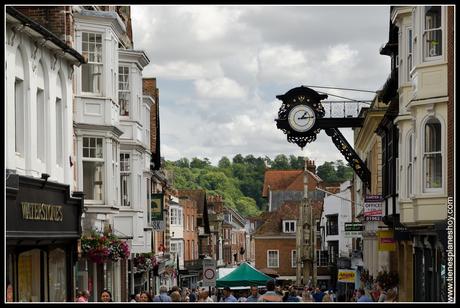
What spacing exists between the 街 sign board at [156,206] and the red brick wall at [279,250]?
169 feet

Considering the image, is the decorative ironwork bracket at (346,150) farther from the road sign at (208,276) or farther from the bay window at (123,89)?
the road sign at (208,276)

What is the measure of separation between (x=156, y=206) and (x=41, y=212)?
24.5 m

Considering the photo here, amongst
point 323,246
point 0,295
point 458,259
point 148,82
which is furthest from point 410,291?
point 323,246

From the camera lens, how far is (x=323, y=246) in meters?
99.4

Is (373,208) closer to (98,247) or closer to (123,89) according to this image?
(123,89)

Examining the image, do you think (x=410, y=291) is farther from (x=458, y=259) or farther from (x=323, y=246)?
(x=323, y=246)

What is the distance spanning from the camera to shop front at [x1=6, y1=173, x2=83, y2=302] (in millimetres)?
21750

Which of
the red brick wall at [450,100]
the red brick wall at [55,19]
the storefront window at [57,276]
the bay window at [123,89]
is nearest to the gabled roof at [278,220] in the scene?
the bay window at [123,89]

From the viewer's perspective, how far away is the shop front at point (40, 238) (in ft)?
71.4

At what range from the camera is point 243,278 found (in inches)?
1401

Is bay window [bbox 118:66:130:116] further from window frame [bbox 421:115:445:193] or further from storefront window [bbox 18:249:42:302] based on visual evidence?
storefront window [bbox 18:249:42:302]

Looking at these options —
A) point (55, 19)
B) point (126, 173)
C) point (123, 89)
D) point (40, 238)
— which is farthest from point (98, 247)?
point (126, 173)

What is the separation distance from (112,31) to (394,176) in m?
9.33

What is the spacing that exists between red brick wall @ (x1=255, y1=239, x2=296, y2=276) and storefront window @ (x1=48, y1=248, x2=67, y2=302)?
238 ft
